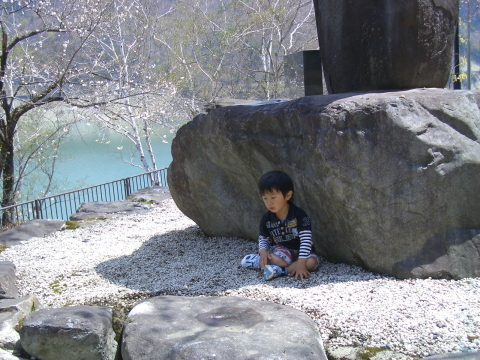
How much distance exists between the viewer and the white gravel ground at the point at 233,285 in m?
2.77

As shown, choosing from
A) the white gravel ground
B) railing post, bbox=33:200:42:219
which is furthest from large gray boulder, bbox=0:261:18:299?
railing post, bbox=33:200:42:219

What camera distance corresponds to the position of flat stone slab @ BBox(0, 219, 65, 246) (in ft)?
21.6

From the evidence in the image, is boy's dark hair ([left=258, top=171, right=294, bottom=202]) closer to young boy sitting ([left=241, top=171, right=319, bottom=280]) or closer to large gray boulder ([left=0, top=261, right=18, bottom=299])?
young boy sitting ([left=241, top=171, right=319, bottom=280])

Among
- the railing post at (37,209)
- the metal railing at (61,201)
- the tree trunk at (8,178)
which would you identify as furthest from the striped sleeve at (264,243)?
the tree trunk at (8,178)

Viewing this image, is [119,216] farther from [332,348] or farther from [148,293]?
[332,348]

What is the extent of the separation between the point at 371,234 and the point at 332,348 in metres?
1.13

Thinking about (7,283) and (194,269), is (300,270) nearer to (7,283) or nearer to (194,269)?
(194,269)

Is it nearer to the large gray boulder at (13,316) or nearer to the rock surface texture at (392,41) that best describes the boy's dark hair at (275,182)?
the rock surface texture at (392,41)

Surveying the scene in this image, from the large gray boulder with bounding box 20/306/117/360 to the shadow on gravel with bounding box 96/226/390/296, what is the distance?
0.72m

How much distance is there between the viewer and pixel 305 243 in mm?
3828

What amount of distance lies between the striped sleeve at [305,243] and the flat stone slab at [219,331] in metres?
0.77

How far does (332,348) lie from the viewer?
9.02 ft

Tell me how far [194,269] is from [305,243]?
1161 mm

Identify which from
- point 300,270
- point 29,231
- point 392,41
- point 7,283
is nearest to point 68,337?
point 7,283
